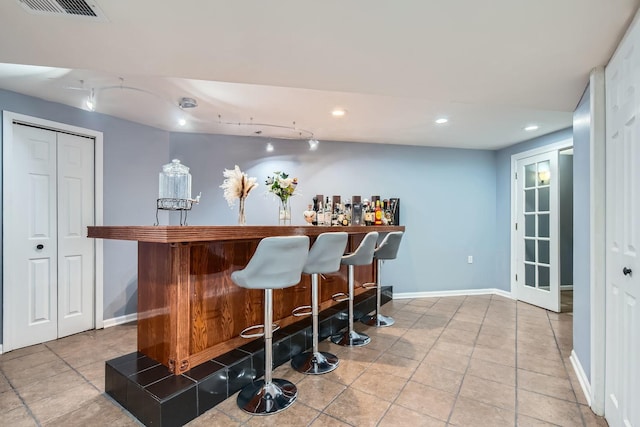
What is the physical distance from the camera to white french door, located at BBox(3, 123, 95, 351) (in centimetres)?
286

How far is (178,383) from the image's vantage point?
182cm

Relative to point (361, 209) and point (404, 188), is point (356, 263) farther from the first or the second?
point (404, 188)

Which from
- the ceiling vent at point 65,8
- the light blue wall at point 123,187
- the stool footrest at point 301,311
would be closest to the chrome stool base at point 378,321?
the stool footrest at point 301,311

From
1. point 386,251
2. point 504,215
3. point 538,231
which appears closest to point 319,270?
point 386,251

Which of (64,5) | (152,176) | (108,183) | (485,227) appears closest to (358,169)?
(485,227)

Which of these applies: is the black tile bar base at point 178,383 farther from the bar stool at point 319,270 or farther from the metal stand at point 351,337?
the metal stand at point 351,337

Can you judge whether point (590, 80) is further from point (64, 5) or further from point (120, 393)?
point (120, 393)

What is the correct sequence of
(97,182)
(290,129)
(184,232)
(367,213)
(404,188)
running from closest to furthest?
1. (184,232)
2. (97,182)
3. (290,129)
4. (367,213)
5. (404,188)

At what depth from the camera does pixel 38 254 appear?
9.92 ft

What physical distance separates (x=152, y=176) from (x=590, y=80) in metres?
4.24

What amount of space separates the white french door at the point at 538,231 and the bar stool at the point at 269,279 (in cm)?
382

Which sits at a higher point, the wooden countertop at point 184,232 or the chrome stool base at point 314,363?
the wooden countertop at point 184,232

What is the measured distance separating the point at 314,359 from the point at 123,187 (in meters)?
2.89

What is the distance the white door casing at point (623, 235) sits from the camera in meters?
1.43
